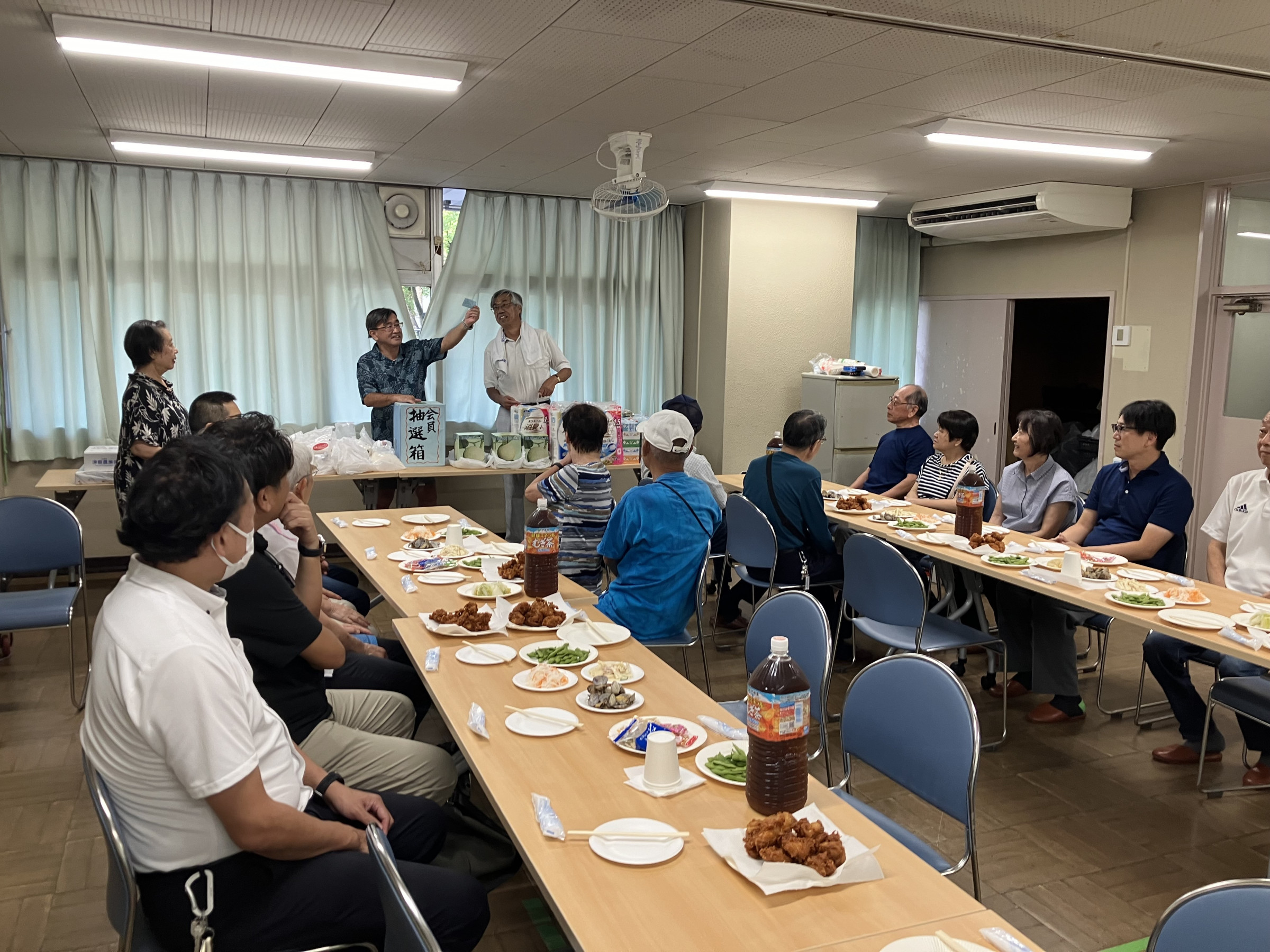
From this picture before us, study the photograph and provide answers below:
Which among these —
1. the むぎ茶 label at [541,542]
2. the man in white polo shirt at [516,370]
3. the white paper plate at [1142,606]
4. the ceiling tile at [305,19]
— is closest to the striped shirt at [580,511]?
the むぎ茶 label at [541,542]

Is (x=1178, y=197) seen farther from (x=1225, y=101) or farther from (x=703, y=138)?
(x=703, y=138)

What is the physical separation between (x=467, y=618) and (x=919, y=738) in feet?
4.34

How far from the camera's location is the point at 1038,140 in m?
4.99

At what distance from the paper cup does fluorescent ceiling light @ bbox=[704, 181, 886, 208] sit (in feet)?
17.3

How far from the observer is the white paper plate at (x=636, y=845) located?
1608 millimetres

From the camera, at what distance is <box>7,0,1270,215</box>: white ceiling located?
3176 mm

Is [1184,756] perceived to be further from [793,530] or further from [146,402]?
[146,402]

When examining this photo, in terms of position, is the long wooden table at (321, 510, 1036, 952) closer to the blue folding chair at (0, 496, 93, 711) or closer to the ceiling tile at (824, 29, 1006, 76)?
the ceiling tile at (824, 29, 1006, 76)

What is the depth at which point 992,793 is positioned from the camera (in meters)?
3.48

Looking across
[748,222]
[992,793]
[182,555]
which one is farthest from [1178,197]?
[182,555]

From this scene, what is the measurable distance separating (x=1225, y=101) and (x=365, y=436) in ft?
16.9

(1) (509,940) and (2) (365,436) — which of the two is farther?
(2) (365,436)

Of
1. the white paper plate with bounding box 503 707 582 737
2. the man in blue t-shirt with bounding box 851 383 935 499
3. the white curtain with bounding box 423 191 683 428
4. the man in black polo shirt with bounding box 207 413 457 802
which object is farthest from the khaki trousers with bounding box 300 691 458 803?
the white curtain with bounding box 423 191 683 428

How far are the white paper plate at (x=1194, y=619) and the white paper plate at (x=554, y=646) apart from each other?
195cm
